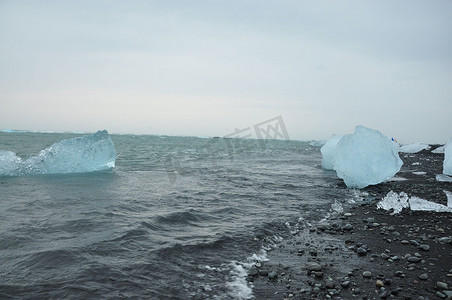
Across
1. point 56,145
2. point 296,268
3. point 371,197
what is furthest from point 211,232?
point 56,145

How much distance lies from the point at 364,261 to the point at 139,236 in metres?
4.41

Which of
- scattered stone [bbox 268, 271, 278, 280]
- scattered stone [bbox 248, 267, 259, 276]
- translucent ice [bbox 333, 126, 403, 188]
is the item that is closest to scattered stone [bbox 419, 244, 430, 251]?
scattered stone [bbox 268, 271, 278, 280]

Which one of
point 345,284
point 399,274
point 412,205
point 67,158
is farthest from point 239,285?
point 67,158

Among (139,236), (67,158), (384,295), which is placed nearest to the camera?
(384,295)

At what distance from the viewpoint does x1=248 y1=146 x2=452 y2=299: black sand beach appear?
3.78 meters

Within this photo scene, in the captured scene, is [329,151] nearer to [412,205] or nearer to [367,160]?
[367,160]

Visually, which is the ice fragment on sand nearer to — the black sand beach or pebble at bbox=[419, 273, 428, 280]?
the black sand beach

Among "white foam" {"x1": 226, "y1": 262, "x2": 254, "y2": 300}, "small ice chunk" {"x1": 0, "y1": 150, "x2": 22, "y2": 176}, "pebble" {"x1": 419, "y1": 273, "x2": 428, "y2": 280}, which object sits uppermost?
"small ice chunk" {"x1": 0, "y1": 150, "x2": 22, "y2": 176}

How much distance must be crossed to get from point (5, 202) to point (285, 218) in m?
8.16

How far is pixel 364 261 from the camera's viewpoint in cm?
479

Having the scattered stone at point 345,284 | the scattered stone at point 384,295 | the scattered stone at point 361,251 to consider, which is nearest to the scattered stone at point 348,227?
the scattered stone at point 361,251

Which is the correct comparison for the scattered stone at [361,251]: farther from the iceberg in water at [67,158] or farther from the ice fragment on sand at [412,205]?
the iceberg in water at [67,158]

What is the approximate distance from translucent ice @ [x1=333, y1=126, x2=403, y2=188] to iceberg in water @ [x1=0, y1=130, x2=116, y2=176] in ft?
40.9

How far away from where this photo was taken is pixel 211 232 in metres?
6.29
